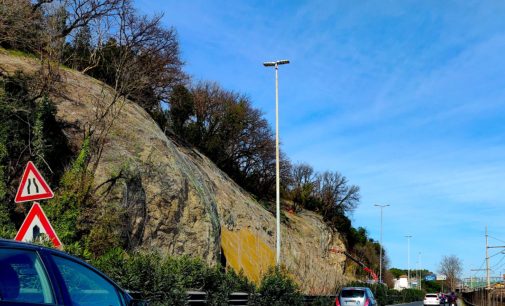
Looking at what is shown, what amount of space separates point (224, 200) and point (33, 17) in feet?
59.8

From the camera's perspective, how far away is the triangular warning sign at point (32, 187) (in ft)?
27.7

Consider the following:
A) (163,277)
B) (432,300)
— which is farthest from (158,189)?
(432,300)

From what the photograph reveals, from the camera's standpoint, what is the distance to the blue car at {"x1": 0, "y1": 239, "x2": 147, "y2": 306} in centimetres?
410

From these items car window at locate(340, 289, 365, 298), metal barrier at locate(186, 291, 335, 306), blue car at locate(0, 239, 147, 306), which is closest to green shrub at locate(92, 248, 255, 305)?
metal barrier at locate(186, 291, 335, 306)

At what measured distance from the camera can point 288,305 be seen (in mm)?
22172

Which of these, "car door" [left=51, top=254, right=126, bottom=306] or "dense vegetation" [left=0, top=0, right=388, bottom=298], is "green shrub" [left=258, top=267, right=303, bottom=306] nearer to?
"dense vegetation" [left=0, top=0, right=388, bottom=298]

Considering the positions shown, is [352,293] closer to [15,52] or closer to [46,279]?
[15,52]

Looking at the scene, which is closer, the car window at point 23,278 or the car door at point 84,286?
the car window at point 23,278

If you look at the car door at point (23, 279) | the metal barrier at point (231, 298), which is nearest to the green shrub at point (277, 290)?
the metal barrier at point (231, 298)

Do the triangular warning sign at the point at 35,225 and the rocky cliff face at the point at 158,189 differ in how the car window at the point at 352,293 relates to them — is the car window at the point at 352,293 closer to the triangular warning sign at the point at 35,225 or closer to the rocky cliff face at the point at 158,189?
the rocky cliff face at the point at 158,189

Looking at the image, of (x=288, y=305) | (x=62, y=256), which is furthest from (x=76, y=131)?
(x=62, y=256)

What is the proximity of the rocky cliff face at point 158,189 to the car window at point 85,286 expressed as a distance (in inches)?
589

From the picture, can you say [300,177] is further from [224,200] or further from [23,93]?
[23,93]

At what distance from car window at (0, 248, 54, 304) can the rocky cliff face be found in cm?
1564
